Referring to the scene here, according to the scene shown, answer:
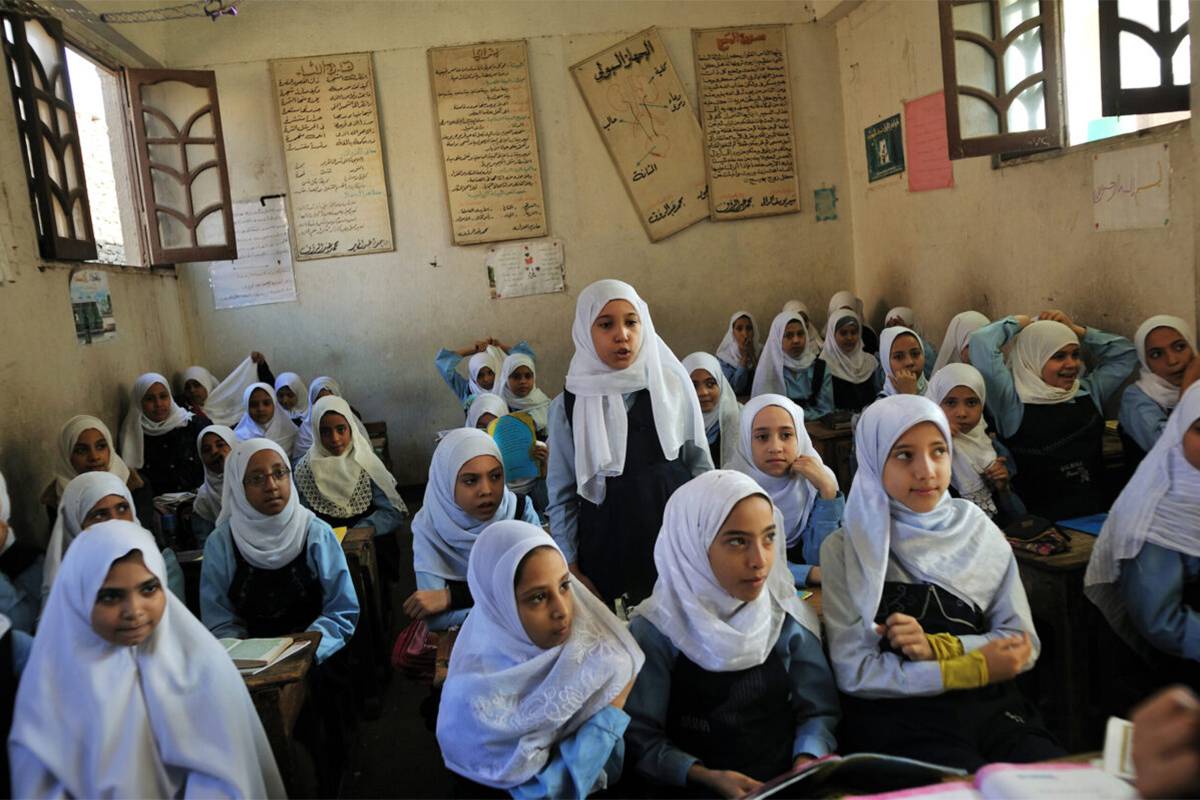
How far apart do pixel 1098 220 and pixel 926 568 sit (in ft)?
10.4

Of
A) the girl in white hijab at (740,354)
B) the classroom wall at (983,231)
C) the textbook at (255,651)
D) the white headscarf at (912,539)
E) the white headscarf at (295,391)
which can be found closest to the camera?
the white headscarf at (912,539)

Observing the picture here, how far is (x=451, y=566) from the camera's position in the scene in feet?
9.25

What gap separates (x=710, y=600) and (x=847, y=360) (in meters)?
4.23

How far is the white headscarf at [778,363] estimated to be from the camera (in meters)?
5.73

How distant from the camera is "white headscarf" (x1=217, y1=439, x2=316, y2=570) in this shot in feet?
9.18

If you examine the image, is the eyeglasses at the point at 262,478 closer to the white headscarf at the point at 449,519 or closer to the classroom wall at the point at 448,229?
the white headscarf at the point at 449,519

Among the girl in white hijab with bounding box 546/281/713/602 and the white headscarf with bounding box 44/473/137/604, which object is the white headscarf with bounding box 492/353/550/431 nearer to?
the white headscarf with bounding box 44/473/137/604

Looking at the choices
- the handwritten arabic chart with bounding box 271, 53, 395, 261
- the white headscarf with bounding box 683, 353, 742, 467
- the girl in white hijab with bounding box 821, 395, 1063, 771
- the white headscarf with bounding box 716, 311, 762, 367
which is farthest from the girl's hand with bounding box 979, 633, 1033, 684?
the handwritten arabic chart with bounding box 271, 53, 395, 261

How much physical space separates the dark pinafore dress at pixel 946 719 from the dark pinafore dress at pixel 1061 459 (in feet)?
5.85

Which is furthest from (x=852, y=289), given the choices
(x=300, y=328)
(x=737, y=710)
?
(x=737, y=710)

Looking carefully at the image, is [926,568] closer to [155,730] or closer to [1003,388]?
[155,730]

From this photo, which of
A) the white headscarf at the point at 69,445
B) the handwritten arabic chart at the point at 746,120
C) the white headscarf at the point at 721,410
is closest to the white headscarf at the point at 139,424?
the white headscarf at the point at 69,445

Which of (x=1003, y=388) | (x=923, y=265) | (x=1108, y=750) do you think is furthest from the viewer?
(x=923, y=265)

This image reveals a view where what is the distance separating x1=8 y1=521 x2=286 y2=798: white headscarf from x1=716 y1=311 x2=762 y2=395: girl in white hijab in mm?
4920
